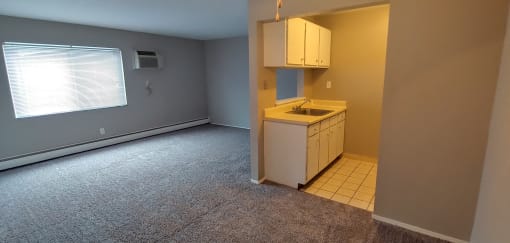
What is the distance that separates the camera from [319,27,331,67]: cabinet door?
3.65 m

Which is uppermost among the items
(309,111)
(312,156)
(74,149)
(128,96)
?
(128,96)

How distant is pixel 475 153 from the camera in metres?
1.91

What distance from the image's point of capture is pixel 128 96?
5.25 meters

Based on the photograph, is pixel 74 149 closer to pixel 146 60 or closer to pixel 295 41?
pixel 146 60

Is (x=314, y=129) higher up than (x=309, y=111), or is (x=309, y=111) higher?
(x=309, y=111)

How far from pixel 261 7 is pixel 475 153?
2.38 meters

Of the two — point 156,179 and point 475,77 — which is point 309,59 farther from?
point 156,179

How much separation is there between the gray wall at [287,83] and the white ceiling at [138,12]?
1.35m

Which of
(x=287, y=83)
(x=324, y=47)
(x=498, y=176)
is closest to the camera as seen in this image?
(x=498, y=176)

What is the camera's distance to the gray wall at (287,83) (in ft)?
17.3

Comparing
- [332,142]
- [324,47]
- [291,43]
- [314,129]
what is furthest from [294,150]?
[324,47]

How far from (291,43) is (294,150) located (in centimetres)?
127

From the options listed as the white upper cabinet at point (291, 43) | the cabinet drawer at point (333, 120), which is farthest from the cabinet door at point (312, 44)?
the cabinet drawer at point (333, 120)

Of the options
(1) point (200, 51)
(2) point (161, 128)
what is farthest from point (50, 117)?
(1) point (200, 51)
